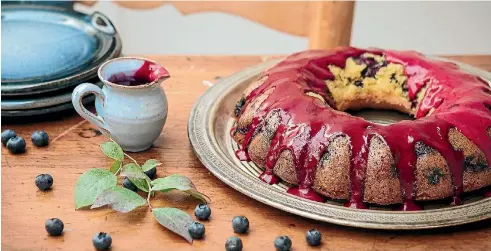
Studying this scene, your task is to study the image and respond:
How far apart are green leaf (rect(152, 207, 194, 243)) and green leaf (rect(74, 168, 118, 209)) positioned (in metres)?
0.11

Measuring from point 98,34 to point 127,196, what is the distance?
689 mm

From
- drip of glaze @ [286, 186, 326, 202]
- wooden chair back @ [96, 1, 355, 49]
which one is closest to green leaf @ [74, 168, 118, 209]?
drip of glaze @ [286, 186, 326, 202]

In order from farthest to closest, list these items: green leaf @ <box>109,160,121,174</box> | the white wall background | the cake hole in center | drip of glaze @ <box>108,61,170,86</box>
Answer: the white wall background, the cake hole in center, drip of glaze @ <box>108,61,170,86</box>, green leaf @ <box>109,160,121,174</box>

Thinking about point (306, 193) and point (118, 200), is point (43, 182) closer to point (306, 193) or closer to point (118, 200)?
point (118, 200)

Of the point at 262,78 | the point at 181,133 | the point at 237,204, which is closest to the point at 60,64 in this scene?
the point at 181,133

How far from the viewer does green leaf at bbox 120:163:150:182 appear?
141 centimetres

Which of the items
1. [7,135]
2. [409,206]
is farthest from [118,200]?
[409,206]

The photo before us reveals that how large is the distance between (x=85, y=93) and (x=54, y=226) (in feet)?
1.15

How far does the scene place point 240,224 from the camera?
1.32m

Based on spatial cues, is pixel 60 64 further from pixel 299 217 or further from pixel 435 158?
pixel 435 158

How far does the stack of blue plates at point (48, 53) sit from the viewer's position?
1689 millimetres

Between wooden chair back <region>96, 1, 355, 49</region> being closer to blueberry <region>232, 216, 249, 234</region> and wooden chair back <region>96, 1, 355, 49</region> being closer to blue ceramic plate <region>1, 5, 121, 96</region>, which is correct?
blue ceramic plate <region>1, 5, 121, 96</region>

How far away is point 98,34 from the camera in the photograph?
1.92 meters

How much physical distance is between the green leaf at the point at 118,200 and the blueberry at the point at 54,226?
7cm
